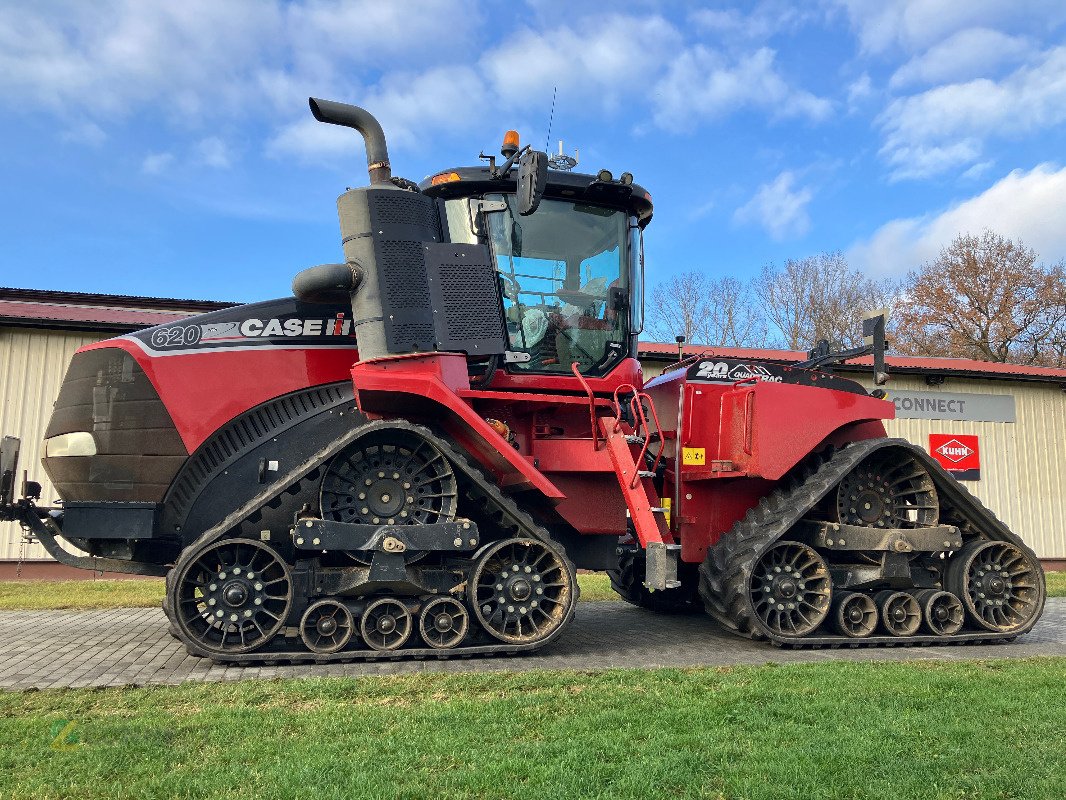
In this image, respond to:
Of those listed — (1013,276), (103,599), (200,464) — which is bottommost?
(103,599)

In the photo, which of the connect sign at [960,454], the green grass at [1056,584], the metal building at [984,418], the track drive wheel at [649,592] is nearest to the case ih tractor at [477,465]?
the track drive wheel at [649,592]

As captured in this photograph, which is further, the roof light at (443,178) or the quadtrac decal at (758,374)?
the quadtrac decal at (758,374)

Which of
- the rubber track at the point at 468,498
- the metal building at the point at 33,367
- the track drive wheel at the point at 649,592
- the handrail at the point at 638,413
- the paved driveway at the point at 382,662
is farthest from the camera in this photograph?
the metal building at the point at 33,367

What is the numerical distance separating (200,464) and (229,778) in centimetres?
364

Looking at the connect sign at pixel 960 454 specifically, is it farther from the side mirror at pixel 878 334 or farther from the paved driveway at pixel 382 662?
the side mirror at pixel 878 334

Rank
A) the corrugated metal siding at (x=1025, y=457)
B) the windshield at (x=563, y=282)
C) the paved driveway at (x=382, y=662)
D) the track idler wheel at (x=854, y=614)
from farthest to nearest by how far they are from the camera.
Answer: the corrugated metal siding at (x=1025, y=457) → the windshield at (x=563, y=282) → the track idler wheel at (x=854, y=614) → the paved driveway at (x=382, y=662)

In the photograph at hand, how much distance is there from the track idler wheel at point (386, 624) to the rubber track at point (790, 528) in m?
2.61

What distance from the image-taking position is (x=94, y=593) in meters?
11.3

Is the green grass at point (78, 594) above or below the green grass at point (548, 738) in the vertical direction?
below

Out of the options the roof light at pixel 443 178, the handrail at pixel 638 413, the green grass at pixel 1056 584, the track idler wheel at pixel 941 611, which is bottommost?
the green grass at pixel 1056 584

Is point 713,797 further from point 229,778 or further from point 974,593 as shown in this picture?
point 974,593

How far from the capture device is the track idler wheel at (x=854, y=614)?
7.37 m

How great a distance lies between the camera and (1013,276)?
3453cm

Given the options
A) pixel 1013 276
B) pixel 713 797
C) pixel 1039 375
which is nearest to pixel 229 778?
pixel 713 797
